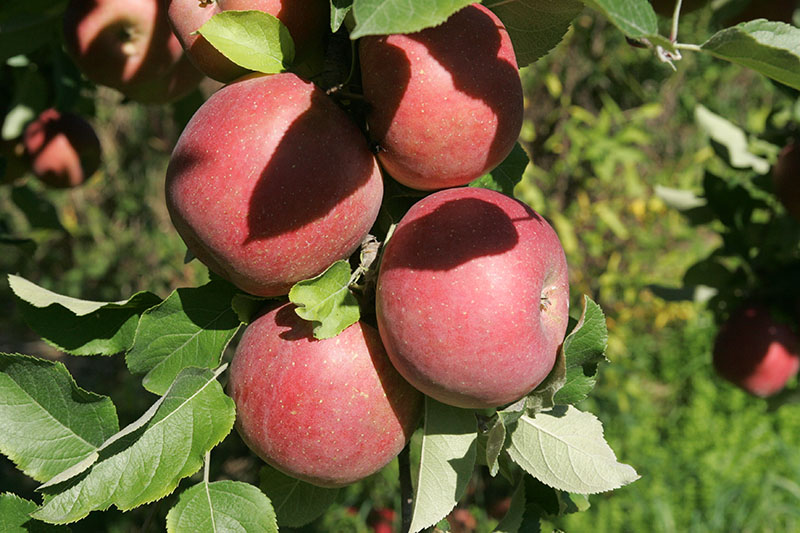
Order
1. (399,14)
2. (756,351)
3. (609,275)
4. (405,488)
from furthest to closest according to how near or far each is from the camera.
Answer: (609,275) < (756,351) < (405,488) < (399,14)

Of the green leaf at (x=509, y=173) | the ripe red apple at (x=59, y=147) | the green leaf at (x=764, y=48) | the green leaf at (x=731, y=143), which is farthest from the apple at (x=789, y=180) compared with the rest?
the ripe red apple at (x=59, y=147)

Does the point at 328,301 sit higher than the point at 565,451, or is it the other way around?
the point at 328,301

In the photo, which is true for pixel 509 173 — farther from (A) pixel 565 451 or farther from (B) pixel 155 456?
(B) pixel 155 456

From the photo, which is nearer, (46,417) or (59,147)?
(46,417)

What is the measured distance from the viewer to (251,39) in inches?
23.5

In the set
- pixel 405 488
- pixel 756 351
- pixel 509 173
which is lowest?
pixel 756 351

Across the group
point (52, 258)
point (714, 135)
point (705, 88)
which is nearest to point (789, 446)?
point (714, 135)

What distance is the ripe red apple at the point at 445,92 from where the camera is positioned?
58 cm

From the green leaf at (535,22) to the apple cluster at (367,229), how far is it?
0.16 feet

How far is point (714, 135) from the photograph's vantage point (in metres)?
1.58

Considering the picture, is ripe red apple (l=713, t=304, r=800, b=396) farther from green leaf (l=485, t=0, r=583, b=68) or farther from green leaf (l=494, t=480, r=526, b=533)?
green leaf (l=485, t=0, r=583, b=68)

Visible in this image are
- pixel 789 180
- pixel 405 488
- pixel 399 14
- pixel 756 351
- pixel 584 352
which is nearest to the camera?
pixel 399 14

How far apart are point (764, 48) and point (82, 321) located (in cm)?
64

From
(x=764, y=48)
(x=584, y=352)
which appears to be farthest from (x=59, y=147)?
(x=764, y=48)
